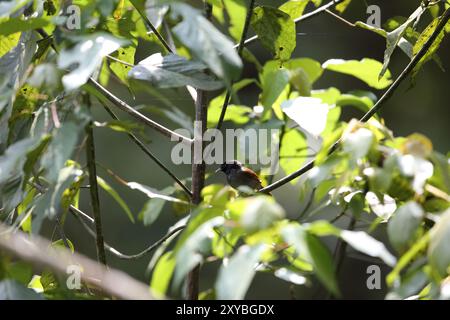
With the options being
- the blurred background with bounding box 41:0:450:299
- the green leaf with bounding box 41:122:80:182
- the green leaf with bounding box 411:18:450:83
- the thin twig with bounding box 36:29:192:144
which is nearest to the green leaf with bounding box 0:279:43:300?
the green leaf with bounding box 41:122:80:182

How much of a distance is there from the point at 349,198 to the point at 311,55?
12.5ft

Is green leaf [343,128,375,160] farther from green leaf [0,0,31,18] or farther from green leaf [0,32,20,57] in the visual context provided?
green leaf [0,32,20,57]

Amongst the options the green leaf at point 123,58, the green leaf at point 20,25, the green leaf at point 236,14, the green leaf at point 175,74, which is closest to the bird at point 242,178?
the green leaf at point 236,14

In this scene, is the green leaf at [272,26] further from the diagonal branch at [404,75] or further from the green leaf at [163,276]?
the green leaf at [163,276]

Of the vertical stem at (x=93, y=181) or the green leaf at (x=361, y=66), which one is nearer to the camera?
the vertical stem at (x=93, y=181)

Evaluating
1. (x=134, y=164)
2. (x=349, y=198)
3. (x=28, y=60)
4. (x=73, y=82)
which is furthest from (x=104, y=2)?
(x=134, y=164)

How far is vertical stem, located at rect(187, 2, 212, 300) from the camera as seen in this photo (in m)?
1.65

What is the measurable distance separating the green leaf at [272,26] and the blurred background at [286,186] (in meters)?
2.93

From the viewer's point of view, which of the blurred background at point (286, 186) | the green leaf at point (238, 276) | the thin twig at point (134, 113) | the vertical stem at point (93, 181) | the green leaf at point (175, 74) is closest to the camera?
the green leaf at point (238, 276)

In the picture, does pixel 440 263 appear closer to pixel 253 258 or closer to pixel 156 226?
pixel 253 258

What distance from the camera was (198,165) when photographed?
1.67 m

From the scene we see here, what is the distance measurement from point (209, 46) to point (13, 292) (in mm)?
508

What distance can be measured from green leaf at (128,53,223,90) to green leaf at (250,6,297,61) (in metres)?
0.30

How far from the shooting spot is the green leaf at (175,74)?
1.29m
